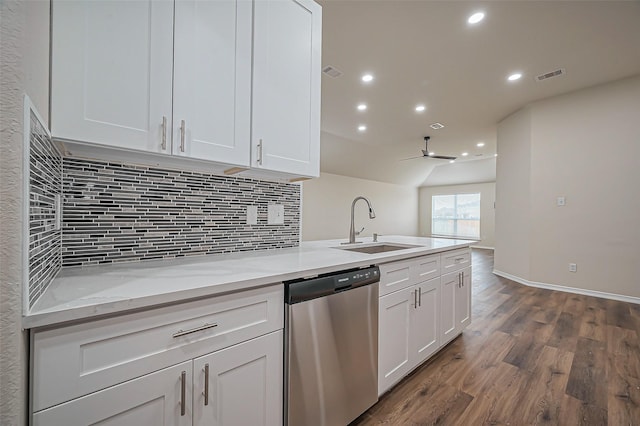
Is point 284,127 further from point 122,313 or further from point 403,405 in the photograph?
point 403,405

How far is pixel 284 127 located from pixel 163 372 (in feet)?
4.00

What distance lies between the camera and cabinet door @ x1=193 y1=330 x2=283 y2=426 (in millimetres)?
902

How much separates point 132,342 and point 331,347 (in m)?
0.83

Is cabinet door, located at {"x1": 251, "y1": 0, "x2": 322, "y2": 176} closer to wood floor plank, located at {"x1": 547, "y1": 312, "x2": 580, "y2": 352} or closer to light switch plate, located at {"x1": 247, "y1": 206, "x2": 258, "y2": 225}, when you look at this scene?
light switch plate, located at {"x1": 247, "y1": 206, "x2": 258, "y2": 225}

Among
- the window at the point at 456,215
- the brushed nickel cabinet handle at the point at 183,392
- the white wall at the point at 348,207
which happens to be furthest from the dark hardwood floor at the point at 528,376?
the window at the point at 456,215

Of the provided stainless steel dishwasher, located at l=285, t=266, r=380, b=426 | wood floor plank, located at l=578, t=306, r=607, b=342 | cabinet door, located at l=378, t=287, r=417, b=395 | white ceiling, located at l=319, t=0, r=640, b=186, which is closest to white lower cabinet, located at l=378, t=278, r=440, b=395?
cabinet door, located at l=378, t=287, r=417, b=395

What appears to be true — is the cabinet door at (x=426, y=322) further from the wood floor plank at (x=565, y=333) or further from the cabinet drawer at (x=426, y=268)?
the wood floor plank at (x=565, y=333)

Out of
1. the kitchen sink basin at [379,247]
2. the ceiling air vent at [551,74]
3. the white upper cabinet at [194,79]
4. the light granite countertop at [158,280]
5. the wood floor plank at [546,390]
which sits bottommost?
the wood floor plank at [546,390]

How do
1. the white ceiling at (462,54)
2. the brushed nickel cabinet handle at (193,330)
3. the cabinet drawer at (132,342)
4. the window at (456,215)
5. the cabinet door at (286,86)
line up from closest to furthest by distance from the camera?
the cabinet drawer at (132,342) < the brushed nickel cabinet handle at (193,330) < the cabinet door at (286,86) < the white ceiling at (462,54) < the window at (456,215)

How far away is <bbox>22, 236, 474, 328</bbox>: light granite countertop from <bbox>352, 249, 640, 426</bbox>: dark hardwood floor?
3.12 ft

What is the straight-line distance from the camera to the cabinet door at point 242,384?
35.5 inches

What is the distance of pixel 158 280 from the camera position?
37.3 inches

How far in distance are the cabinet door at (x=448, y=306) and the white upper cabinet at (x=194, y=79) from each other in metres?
1.40

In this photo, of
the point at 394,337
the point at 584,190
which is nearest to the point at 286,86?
the point at 394,337
